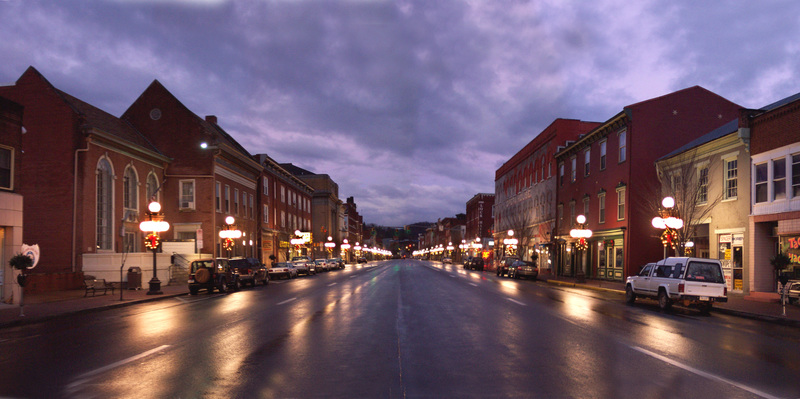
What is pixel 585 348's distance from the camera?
412 inches

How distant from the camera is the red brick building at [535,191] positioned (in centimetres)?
5459

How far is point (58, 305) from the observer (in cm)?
1966

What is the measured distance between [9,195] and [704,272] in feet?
78.3

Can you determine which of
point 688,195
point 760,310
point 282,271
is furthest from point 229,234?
point 760,310

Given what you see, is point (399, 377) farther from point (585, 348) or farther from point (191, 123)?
point (191, 123)

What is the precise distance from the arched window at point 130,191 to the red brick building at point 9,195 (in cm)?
1414

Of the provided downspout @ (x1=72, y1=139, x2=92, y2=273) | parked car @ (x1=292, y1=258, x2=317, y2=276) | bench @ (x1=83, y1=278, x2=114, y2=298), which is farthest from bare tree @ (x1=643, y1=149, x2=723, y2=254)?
parked car @ (x1=292, y1=258, x2=317, y2=276)

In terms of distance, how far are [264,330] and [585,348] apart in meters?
6.84

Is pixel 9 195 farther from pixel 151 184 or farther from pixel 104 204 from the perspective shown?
pixel 151 184

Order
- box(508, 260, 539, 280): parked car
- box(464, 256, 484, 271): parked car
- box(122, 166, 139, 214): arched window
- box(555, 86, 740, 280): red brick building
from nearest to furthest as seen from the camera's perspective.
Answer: box(122, 166, 139, 214): arched window
box(555, 86, 740, 280): red brick building
box(508, 260, 539, 280): parked car
box(464, 256, 484, 271): parked car

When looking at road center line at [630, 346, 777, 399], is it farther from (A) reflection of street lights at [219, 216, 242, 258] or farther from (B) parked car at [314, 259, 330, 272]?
(B) parked car at [314, 259, 330, 272]

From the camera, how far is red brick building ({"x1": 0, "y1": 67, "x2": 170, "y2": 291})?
95.2 feet

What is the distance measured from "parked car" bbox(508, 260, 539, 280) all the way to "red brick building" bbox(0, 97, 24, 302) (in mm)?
33000

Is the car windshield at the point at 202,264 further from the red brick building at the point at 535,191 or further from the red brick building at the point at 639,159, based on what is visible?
the red brick building at the point at 535,191
